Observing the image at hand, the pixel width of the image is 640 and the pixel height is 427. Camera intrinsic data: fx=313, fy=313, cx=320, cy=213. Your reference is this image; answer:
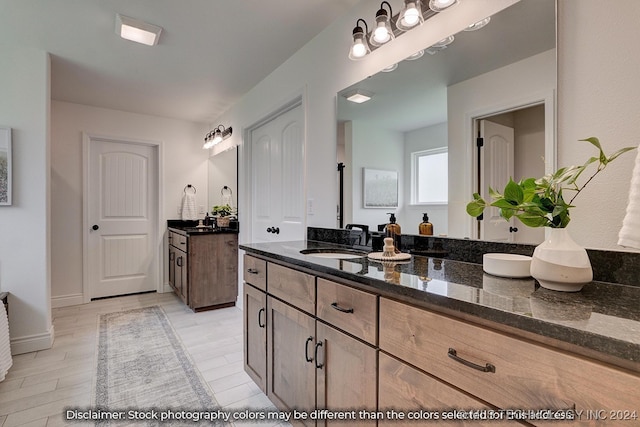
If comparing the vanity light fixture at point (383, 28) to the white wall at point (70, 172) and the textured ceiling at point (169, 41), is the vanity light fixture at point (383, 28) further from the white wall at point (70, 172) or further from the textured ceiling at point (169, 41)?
the white wall at point (70, 172)

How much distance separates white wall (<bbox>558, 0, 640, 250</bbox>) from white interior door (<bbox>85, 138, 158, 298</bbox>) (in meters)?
4.38

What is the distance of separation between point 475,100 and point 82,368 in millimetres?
2922

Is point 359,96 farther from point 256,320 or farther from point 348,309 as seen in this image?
point 256,320

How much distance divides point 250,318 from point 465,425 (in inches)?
53.3

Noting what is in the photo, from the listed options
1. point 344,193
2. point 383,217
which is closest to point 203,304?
point 344,193

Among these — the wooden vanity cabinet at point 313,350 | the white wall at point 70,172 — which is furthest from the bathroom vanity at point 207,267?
the wooden vanity cabinet at point 313,350

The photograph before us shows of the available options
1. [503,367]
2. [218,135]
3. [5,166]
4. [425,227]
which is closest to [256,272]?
[425,227]

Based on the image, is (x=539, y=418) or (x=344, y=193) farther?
(x=344, y=193)

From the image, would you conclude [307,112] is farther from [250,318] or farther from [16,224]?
[16,224]

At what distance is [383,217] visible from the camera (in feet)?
5.77

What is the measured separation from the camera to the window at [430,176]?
147 centimetres

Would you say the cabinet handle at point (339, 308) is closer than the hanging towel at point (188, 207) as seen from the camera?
Yes

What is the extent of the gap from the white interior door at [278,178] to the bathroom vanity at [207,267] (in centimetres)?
42

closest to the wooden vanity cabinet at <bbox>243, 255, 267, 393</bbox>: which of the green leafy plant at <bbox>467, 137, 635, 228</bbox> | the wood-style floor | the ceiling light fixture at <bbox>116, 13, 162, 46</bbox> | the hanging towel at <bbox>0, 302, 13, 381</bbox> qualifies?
the wood-style floor
